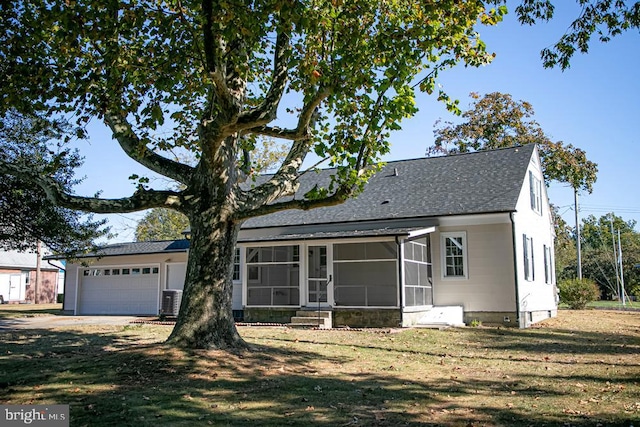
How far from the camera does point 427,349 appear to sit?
41.2 feet

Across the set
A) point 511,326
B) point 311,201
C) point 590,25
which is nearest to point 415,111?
point 311,201

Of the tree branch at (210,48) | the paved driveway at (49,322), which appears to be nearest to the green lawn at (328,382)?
the paved driveway at (49,322)

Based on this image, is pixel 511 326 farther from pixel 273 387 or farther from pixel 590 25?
pixel 273 387

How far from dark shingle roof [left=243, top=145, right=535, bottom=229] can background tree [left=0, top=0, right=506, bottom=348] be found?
335 inches

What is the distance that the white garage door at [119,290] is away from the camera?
2452cm

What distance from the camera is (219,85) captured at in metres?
8.80

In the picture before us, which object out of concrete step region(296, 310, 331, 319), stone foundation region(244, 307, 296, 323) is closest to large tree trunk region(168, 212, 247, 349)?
concrete step region(296, 310, 331, 319)

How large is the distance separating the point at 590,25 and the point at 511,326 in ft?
35.5

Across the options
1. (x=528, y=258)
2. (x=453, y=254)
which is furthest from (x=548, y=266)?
(x=453, y=254)

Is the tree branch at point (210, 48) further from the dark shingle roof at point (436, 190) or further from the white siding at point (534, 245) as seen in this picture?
the white siding at point (534, 245)

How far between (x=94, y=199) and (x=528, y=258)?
15679mm

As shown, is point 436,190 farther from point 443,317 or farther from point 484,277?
point 443,317

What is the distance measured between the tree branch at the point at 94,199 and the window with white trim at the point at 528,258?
13607 millimetres

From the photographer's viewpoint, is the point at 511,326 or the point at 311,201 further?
the point at 511,326
